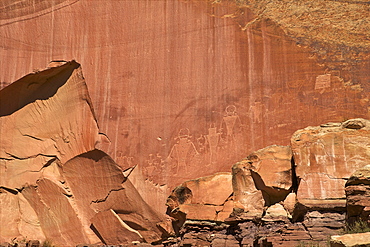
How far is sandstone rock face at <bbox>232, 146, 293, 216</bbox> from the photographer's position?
11406 millimetres

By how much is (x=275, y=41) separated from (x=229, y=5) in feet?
4.63

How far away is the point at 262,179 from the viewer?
1165cm

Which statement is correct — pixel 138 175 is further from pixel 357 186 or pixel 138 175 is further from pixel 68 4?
pixel 357 186

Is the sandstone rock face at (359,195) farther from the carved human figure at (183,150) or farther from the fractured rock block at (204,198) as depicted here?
the carved human figure at (183,150)

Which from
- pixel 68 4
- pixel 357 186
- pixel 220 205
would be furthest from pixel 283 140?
pixel 68 4

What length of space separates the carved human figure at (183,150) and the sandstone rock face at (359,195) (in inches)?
203

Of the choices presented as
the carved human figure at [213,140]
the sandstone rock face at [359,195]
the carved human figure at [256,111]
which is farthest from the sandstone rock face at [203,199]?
the sandstone rock face at [359,195]

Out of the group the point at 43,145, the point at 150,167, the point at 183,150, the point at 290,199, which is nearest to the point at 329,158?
the point at 290,199

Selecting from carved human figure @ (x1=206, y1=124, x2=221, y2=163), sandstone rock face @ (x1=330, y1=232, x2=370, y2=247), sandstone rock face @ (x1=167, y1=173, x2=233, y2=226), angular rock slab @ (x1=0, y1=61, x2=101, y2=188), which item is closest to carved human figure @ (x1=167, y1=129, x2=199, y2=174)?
carved human figure @ (x1=206, y1=124, x2=221, y2=163)

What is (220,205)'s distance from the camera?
1273 cm

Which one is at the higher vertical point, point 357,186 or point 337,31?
point 337,31

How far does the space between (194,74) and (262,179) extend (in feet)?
12.1

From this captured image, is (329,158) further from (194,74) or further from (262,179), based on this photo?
(194,74)

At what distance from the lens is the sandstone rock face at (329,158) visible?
10469 mm
